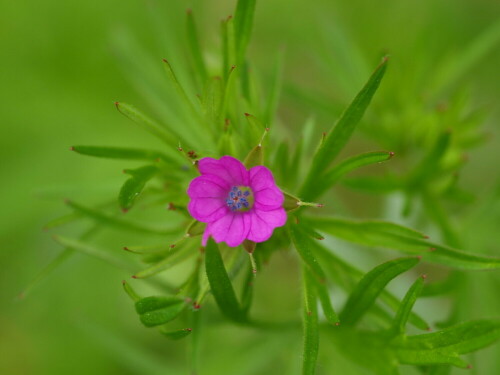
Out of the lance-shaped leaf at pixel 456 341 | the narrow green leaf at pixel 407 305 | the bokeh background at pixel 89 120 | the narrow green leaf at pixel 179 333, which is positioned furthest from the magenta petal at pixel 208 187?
the bokeh background at pixel 89 120

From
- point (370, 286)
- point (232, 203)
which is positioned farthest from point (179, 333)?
point (370, 286)

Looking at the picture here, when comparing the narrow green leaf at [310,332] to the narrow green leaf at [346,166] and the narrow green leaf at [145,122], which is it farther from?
the narrow green leaf at [145,122]

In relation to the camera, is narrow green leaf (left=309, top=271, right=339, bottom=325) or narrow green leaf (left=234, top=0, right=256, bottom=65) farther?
narrow green leaf (left=234, top=0, right=256, bottom=65)

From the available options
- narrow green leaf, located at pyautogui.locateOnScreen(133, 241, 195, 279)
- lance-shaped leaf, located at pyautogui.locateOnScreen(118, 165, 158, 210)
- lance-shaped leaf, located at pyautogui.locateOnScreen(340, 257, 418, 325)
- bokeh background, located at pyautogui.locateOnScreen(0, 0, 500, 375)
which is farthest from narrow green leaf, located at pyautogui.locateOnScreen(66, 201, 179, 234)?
bokeh background, located at pyautogui.locateOnScreen(0, 0, 500, 375)

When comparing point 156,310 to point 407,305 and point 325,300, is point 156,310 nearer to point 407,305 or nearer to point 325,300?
point 325,300

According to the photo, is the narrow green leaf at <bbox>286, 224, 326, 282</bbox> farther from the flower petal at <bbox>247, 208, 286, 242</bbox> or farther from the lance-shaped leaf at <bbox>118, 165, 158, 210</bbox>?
the lance-shaped leaf at <bbox>118, 165, 158, 210</bbox>
